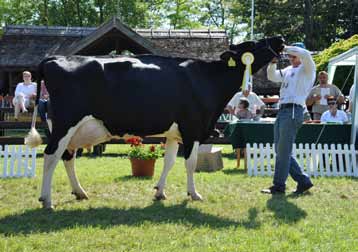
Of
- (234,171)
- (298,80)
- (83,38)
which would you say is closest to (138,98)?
(298,80)

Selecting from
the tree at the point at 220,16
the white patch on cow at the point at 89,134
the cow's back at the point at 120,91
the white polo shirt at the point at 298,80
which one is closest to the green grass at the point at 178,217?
the white patch on cow at the point at 89,134

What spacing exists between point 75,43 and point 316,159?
45.9 feet

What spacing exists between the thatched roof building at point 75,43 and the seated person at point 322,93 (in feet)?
29.3

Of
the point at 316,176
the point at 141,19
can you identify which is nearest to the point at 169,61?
the point at 316,176

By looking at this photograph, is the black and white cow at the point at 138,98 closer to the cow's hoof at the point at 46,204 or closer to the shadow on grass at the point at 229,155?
the cow's hoof at the point at 46,204

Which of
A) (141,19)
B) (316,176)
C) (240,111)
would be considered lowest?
(316,176)

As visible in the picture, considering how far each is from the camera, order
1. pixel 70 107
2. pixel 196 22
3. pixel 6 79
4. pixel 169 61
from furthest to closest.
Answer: pixel 196 22 < pixel 6 79 < pixel 169 61 < pixel 70 107

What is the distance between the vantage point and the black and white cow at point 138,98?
267 inches

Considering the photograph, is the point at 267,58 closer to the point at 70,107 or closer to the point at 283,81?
the point at 283,81

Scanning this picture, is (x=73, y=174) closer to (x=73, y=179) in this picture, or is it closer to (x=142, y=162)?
(x=73, y=179)

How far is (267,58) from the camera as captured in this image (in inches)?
318

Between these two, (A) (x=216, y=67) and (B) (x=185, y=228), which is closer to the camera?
(B) (x=185, y=228)

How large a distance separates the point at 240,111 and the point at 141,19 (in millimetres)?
33504

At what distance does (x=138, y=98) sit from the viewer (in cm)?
707
